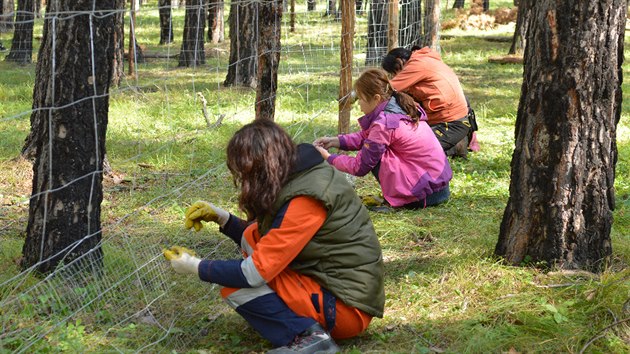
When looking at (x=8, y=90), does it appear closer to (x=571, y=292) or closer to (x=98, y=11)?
(x=98, y=11)

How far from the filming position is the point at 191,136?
7.77 m

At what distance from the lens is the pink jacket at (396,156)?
5504 mm

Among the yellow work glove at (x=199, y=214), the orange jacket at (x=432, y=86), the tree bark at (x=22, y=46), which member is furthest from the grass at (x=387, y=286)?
the tree bark at (x=22, y=46)

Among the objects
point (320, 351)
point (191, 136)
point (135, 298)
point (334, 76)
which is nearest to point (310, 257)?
point (320, 351)

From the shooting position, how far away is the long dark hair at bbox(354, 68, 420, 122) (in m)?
5.40

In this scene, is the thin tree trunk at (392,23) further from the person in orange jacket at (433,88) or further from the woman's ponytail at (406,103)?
the woman's ponytail at (406,103)

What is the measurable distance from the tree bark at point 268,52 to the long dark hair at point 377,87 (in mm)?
611

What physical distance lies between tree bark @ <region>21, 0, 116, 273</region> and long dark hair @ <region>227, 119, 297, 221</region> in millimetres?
806

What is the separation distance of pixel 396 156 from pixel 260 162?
2634 mm

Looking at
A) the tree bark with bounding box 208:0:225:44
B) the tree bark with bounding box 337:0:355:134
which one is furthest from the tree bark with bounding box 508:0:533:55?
the tree bark with bounding box 337:0:355:134

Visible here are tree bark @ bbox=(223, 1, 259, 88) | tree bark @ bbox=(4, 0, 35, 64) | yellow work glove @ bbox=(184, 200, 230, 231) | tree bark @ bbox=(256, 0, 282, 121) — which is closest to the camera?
yellow work glove @ bbox=(184, 200, 230, 231)

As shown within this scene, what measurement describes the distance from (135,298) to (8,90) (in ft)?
25.3

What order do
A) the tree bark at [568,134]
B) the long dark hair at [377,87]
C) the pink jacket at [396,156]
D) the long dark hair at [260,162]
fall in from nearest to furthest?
the long dark hair at [260,162], the tree bark at [568,134], the long dark hair at [377,87], the pink jacket at [396,156]

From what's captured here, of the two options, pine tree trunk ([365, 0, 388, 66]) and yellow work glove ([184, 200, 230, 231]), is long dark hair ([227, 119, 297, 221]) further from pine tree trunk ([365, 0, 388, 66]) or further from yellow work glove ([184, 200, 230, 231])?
pine tree trunk ([365, 0, 388, 66])
